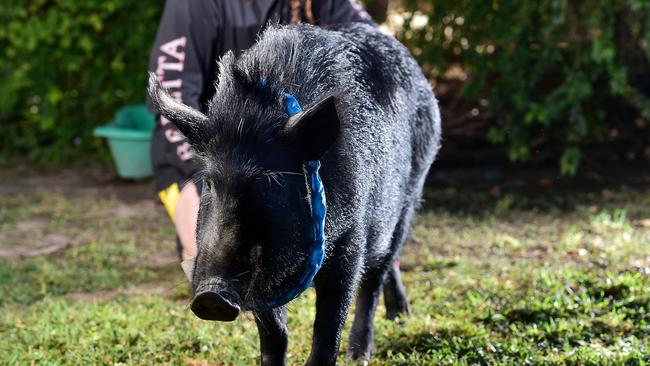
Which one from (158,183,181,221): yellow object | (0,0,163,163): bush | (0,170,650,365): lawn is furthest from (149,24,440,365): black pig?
(0,0,163,163): bush

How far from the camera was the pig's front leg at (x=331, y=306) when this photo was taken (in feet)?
9.93

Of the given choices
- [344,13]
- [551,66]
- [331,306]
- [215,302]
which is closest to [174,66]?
[344,13]

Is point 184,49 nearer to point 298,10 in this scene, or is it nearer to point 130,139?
point 298,10

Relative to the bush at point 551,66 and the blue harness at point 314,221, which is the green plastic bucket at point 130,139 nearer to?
the bush at point 551,66

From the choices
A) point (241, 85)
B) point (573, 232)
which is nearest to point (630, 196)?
point (573, 232)

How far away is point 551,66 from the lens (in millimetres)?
6984

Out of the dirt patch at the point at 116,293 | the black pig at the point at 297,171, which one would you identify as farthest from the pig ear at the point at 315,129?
the dirt patch at the point at 116,293

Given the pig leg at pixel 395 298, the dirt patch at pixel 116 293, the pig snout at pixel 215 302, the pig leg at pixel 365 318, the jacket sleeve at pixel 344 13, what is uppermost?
the jacket sleeve at pixel 344 13

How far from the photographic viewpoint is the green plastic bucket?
25.0ft

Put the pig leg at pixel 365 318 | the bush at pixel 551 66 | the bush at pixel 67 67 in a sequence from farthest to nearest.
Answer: the bush at pixel 67 67
the bush at pixel 551 66
the pig leg at pixel 365 318

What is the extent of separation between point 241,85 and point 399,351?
1.66 metres

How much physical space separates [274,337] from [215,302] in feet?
2.67

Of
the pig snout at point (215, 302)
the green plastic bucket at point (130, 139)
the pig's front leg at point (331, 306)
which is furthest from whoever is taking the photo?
the green plastic bucket at point (130, 139)

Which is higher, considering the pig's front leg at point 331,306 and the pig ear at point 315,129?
the pig ear at point 315,129
